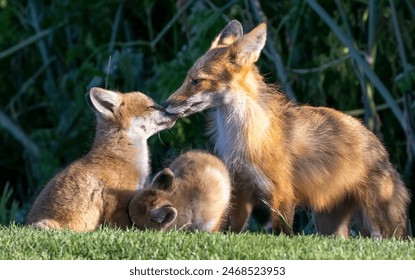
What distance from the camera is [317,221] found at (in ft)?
33.4

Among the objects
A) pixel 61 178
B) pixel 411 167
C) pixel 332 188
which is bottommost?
pixel 411 167

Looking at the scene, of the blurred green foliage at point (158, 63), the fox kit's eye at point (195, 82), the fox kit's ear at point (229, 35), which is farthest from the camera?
the blurred green foliage at point (158, 63)

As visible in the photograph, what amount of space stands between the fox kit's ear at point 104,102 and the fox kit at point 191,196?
2.73 ft

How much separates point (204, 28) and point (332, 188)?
10.8ft

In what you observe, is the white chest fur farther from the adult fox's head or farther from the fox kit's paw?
the fox kit's paw

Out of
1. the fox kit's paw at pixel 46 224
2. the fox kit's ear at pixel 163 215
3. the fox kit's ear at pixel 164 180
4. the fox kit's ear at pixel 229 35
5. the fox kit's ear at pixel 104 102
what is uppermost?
the fox kit's ear at pixel 229 35

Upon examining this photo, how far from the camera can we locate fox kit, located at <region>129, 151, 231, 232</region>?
29.9 ft

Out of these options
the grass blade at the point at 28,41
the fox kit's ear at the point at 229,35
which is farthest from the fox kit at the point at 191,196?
the grass blade at the point at 28,41

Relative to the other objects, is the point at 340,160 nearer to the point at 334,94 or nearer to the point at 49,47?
the point at 334,94

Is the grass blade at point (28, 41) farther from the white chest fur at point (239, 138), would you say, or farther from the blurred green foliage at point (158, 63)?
the white chest fur at point (239, 138)

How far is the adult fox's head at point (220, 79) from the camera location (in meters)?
9.37

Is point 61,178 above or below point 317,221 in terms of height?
above
